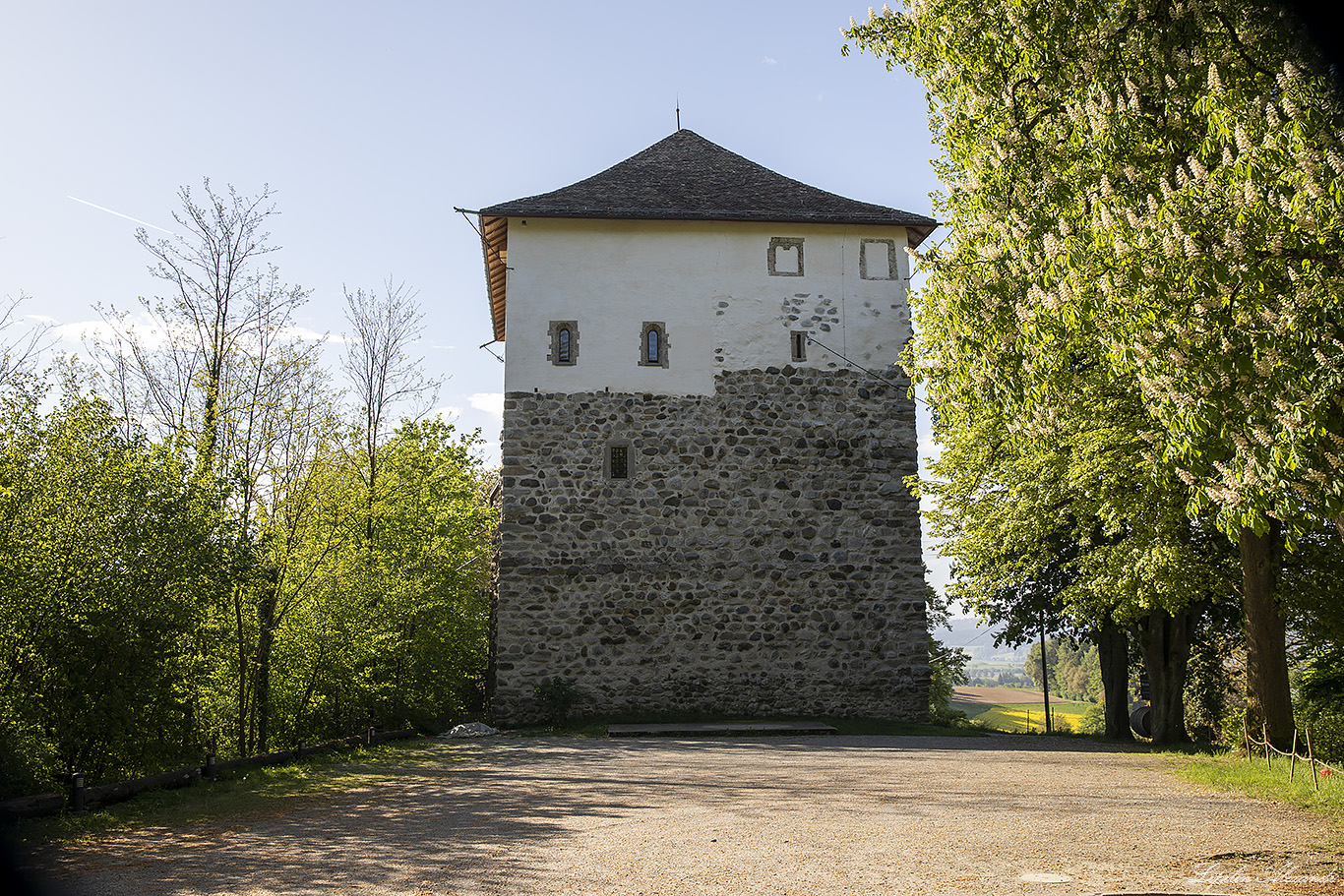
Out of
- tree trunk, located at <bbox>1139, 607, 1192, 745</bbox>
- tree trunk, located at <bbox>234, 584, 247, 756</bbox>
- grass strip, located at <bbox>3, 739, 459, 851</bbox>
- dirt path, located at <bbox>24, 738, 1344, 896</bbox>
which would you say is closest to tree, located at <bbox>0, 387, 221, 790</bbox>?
grass strip, located at <bbox>3, 739, 459, 851</bbox>

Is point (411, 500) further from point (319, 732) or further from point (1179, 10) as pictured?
point (1179, 10)

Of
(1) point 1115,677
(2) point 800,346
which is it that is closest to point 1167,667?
(1) point 1115,677

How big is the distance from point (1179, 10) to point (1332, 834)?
20.4 ft

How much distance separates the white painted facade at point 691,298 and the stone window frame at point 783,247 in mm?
18

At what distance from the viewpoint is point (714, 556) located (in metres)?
16.2

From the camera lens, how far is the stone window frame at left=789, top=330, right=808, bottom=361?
1703 cm

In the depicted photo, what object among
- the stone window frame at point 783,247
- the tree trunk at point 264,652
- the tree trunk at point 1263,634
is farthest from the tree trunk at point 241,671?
the tree trunk at point 1263,634

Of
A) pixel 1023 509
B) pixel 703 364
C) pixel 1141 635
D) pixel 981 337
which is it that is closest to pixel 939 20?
pixel 981 337

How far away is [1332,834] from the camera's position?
20.5ft

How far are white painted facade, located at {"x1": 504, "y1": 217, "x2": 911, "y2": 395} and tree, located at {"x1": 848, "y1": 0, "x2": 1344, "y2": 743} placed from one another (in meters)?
6.44

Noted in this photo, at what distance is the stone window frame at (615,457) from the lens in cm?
1636

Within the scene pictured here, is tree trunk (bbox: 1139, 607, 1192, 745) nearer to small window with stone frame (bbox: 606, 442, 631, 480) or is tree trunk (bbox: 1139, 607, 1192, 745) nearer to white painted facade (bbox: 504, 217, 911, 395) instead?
white painted facade (bbox: 504, 217, 911, 395)

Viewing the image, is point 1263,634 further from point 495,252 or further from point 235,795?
point 495,252

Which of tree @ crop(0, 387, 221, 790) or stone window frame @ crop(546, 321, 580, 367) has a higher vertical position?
stone window frame @ crop(546, 321, 580, 367)
